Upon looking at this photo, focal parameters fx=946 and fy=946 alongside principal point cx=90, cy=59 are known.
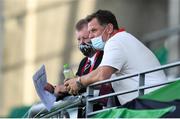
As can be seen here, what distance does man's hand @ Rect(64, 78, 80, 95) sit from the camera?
8828 mm

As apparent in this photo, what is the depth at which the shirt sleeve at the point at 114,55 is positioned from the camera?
862cm

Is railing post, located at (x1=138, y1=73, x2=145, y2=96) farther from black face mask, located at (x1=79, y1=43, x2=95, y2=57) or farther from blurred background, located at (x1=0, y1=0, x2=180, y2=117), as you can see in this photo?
blurred background, located at (x1=0, y1=0, x2=180, y2=117)

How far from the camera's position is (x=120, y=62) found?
8.68 metres

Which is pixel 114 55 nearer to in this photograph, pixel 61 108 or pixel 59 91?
pixel 59 91

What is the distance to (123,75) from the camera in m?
8.75

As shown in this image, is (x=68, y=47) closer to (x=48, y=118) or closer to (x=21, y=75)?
(x=21, y=75)

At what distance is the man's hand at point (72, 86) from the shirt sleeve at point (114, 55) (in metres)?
0.36

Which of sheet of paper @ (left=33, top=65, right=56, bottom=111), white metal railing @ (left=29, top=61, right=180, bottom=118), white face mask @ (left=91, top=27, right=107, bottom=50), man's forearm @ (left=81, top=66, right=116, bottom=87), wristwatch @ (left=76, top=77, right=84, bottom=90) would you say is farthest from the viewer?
white face mask @ (left=91, top=27, right=107, bottom=50)

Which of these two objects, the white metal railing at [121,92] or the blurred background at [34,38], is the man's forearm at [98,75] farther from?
the blurred background at [34,38]

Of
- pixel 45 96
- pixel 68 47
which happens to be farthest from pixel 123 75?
pixel 68 47

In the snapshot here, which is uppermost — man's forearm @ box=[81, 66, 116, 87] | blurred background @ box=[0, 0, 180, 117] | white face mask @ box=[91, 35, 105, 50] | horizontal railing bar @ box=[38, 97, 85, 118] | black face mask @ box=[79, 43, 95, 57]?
white face mask @ box=[91, 35, 105, 50]

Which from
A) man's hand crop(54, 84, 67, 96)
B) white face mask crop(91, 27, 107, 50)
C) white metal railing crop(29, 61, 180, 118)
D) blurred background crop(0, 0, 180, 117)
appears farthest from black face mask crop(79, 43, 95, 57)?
blurred background crop(0, 0, 180, 117)

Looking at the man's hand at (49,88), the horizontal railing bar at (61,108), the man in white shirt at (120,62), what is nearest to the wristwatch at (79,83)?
the man in white shirt at (120,62)

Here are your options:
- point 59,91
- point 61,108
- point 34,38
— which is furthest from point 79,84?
point 34,38
